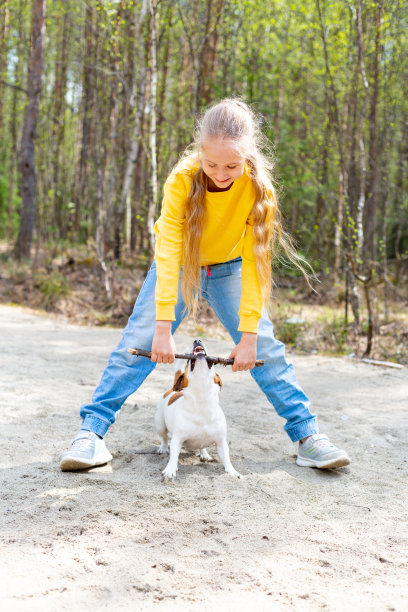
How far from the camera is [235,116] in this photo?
2.57 m

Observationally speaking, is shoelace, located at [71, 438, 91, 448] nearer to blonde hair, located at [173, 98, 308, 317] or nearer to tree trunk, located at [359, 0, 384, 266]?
blonde hair, located at [173, 98, 308, 317]

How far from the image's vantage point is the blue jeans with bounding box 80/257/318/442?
3.07m

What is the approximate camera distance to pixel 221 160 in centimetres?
253

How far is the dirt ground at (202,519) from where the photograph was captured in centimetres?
197

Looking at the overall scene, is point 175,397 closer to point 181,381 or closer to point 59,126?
point 181,381

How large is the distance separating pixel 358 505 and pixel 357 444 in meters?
0.94

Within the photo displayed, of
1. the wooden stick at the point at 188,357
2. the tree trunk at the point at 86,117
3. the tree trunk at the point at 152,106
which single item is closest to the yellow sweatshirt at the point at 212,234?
the wooden stick at the point at 188,357

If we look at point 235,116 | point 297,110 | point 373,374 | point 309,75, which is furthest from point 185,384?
point 297,110

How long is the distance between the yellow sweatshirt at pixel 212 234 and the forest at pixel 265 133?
3211mm

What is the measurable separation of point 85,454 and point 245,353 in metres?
0.96

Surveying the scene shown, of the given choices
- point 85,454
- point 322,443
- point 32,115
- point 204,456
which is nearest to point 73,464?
point 85,454

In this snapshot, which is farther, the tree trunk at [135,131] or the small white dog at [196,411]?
the tree trunk at [135,131]

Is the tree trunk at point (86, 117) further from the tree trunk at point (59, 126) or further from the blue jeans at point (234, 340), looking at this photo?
the blue jeans at point (234, 340)

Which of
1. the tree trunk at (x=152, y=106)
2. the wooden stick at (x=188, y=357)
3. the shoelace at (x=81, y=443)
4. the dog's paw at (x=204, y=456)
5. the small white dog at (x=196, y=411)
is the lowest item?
the dog's paw at (x=204, y=456)
